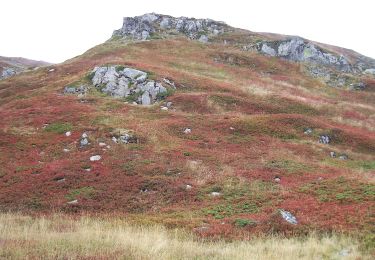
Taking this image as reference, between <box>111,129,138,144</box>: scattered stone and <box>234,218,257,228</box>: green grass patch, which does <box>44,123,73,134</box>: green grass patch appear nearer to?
<box>111,129,138,144</box>: scattered stone

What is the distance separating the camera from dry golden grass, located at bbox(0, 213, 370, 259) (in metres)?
11.1

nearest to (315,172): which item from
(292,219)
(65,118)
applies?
(292,219)

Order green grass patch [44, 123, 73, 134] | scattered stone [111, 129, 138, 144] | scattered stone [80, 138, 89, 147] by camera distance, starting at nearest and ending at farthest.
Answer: scattered stone [80, 138, 89, 147] → scattered stone [111, 129, 138, 144] → green grass patch [44, 123, 73, 134]

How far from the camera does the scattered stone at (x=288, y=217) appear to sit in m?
17.6

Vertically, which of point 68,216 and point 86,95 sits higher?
point 86,95

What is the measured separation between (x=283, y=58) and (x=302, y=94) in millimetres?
26348

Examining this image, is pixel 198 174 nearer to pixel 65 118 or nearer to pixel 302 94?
pixel 65 118

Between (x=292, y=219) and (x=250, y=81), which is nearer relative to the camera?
(x=292, y=219)

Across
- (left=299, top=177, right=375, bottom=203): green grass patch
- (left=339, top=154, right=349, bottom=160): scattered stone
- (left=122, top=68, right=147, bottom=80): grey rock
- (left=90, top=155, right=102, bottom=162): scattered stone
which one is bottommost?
(left=339, top=154, right=349, bottom=160): scattered stone

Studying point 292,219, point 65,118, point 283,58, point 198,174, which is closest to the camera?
point 292,219

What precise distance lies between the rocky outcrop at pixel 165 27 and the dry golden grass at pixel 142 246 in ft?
240

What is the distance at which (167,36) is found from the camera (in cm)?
8700

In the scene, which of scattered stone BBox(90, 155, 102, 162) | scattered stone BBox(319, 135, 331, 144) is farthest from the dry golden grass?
scattered stone BBox(319, 135, 331, 144)

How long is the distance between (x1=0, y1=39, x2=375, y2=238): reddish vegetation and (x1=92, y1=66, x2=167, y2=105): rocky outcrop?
203 cm
